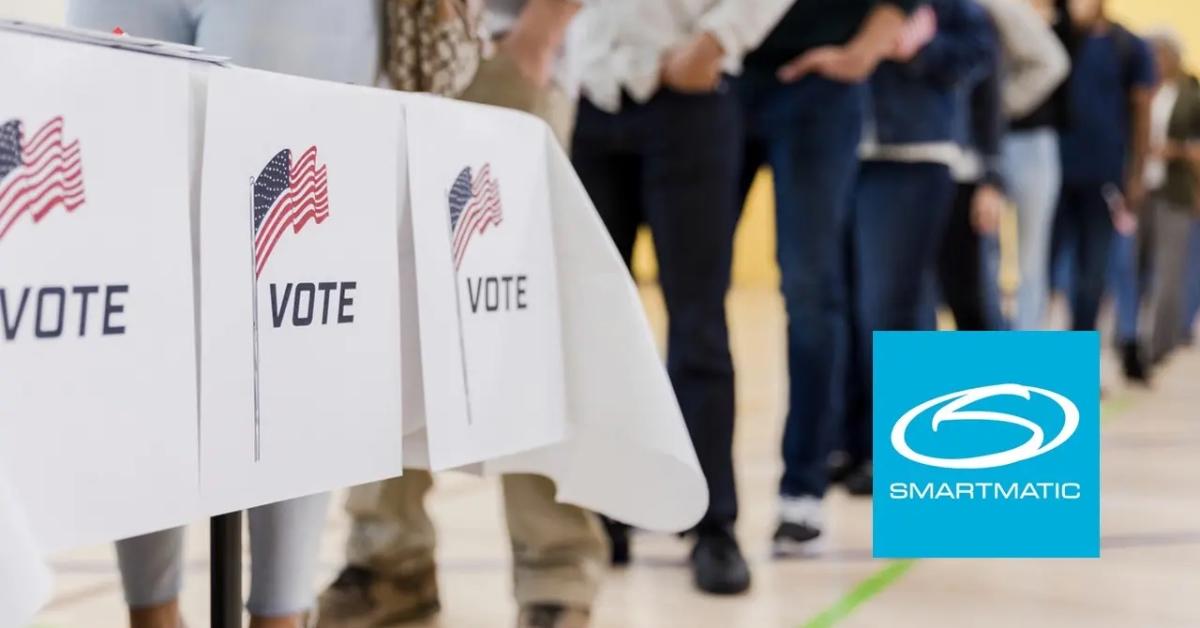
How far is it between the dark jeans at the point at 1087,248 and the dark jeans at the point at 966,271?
112cm

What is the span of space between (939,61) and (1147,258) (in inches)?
133

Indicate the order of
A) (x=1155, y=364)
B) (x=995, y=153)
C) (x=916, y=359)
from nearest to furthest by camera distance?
(x=916, y=359) < (x=995, y=153) < (x=1155, y=364)

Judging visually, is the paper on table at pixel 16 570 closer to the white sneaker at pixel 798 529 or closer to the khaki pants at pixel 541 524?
the khaki pants at pixel 541 524

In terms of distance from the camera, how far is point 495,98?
154cm

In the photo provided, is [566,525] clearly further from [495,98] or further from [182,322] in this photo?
[182,322]

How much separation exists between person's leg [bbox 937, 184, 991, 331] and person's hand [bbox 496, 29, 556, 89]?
205 cm

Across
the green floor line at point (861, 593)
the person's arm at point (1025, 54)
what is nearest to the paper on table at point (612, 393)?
the green floor line at point (861, 593)

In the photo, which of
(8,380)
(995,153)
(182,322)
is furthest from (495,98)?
(995,153)

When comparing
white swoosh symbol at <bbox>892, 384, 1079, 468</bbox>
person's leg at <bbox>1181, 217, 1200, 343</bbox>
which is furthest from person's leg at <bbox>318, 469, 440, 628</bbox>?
person's leg at <bbox>1181, 217, 1200, 343</bbox>

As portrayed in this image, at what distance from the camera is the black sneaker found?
487 centimetres

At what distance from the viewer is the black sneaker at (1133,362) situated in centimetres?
487

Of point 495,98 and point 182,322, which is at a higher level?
point 495,98

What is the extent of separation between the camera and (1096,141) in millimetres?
4391

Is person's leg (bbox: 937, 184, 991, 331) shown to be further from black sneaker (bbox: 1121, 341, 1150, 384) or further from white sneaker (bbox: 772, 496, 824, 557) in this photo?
black sneaker (bbox: 1121, 341, 1150, 384)
